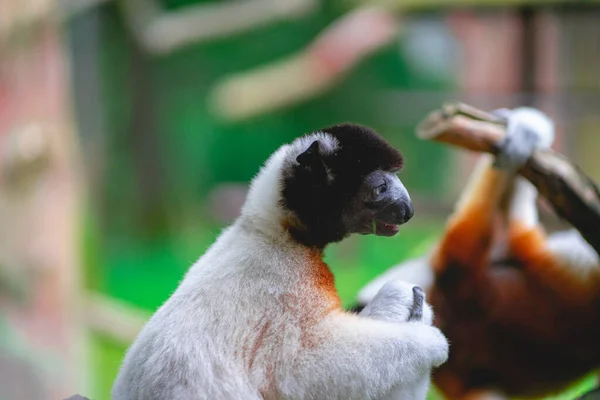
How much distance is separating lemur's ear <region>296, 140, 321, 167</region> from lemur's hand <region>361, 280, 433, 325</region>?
0.37m

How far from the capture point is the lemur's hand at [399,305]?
1.70 metres

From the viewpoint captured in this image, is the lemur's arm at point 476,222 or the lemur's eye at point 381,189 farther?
the lemur's arm at point 476,222

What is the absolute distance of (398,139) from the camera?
6945 mm

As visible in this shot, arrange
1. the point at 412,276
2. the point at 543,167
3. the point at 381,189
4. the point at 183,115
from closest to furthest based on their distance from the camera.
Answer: the point at 381,189
the point at 543,167
the point at 412,276
the point at 183,115

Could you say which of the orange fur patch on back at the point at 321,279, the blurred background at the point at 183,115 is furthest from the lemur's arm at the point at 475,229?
the blurred background at the point at 183,115

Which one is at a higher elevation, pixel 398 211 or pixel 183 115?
pixel 398 211

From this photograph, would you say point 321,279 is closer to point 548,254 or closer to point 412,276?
point 412,276

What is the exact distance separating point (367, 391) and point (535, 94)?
3.86 m

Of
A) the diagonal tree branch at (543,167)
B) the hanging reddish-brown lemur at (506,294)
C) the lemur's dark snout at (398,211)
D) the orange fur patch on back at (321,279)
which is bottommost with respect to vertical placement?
the hanging reddish-brown lemur at (506,294)

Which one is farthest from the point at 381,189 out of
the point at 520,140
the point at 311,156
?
the point at 520,140

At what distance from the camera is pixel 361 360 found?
1.56 m

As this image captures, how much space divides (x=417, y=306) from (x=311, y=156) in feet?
1.49

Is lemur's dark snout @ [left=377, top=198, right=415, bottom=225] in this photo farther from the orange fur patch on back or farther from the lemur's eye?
the orange fur patch on back

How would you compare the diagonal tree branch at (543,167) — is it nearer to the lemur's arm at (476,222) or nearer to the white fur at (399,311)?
the lemur's arm at (476,222)
